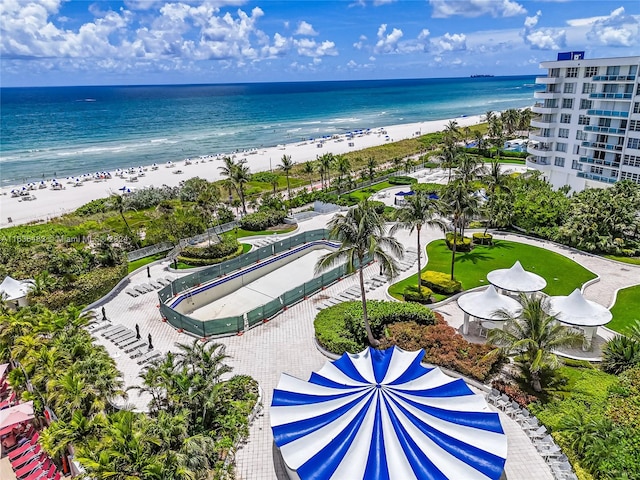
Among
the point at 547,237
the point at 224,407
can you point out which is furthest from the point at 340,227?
the point at 547,237

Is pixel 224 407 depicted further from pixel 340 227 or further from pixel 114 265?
pixel 114 265

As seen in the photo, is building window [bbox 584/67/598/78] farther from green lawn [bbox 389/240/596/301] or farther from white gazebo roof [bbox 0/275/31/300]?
white gazebo roof [bbox 0/275/31/300]

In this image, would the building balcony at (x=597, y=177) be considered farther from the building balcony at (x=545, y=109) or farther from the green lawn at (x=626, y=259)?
the green lawn at (x=626, y=259)

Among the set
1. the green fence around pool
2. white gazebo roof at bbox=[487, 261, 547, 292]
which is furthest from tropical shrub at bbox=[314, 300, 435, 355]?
white gazebo roof at bbox=[487, 261, 547, 292]

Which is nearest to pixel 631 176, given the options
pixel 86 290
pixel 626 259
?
pixel 626 259

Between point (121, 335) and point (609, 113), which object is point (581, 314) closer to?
point (121, 335)

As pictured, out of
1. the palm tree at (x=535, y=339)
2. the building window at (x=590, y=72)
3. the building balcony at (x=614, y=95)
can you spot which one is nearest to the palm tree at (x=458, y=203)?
the palm tree at (x=535, y=339)
